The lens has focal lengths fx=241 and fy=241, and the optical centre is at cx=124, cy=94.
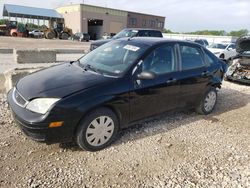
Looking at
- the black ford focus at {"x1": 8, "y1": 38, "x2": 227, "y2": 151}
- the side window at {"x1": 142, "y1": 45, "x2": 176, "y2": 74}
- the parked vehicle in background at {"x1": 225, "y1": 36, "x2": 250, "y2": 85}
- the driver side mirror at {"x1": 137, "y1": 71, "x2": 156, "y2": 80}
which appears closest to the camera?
the black ford focus at {"x1": 8, "y1": 38, "x2": 227, "y2": 151}

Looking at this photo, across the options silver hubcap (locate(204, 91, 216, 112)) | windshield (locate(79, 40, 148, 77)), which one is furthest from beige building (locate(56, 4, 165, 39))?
windshield (locate(79, 40, 148, 77))

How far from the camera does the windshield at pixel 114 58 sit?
3822 mm

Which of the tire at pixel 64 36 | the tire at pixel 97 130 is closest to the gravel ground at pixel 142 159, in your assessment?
the tire at pixel 97 130

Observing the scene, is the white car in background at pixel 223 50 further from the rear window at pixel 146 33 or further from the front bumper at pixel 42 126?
the front bumper at pixel 42 126

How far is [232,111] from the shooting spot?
224 inches

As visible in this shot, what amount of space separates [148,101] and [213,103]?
215 centimetres

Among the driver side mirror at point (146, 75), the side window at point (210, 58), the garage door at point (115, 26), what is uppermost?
the garage door at point (115, 26)

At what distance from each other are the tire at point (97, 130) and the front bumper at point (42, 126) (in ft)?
0.50

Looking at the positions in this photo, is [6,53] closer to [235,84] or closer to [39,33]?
[235,84]

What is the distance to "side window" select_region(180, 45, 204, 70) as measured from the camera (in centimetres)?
455

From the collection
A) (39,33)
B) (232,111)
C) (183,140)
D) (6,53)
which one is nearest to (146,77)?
(183,140)

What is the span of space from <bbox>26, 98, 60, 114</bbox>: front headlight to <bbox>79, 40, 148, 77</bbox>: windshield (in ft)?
3.30

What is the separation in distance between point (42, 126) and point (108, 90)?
39.9 inches

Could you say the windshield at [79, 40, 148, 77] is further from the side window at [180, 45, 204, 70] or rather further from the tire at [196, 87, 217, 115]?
the tire at [196, 87, 217, 115]
